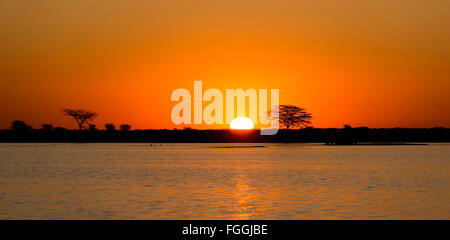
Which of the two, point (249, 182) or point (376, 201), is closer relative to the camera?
point (376, 201)

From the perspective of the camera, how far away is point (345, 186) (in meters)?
38.4

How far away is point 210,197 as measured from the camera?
31547mm
